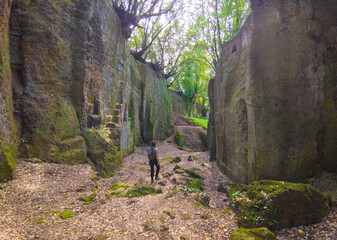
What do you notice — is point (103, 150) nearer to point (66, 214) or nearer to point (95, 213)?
point (95, 213)

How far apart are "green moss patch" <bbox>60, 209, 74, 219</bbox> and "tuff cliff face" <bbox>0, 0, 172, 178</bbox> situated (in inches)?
86.8

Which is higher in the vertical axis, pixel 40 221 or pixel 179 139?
pixel 179 139

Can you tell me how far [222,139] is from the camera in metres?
8.88

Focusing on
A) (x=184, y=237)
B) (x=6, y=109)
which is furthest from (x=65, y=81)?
(x=184, y=237)

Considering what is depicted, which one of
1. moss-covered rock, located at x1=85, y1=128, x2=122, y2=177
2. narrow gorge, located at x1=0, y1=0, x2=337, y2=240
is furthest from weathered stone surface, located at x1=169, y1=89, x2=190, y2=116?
narrow gorge, located at x1=0, y1=0, x2=337, y2=240

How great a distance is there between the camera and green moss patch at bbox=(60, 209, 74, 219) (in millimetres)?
4239

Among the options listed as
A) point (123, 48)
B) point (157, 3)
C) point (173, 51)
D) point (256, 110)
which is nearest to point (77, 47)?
point (123, 48)

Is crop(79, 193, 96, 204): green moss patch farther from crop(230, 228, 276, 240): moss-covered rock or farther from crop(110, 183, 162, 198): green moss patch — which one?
crop(230, 228, 276, 240): moss-covered rock

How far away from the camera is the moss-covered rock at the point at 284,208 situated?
388 centimetres

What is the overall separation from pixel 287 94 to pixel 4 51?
781 cm

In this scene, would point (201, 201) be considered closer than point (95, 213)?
No

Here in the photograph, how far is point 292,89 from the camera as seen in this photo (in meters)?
5.63

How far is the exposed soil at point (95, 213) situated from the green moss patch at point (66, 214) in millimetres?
96

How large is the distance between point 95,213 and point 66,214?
0.61 metres
